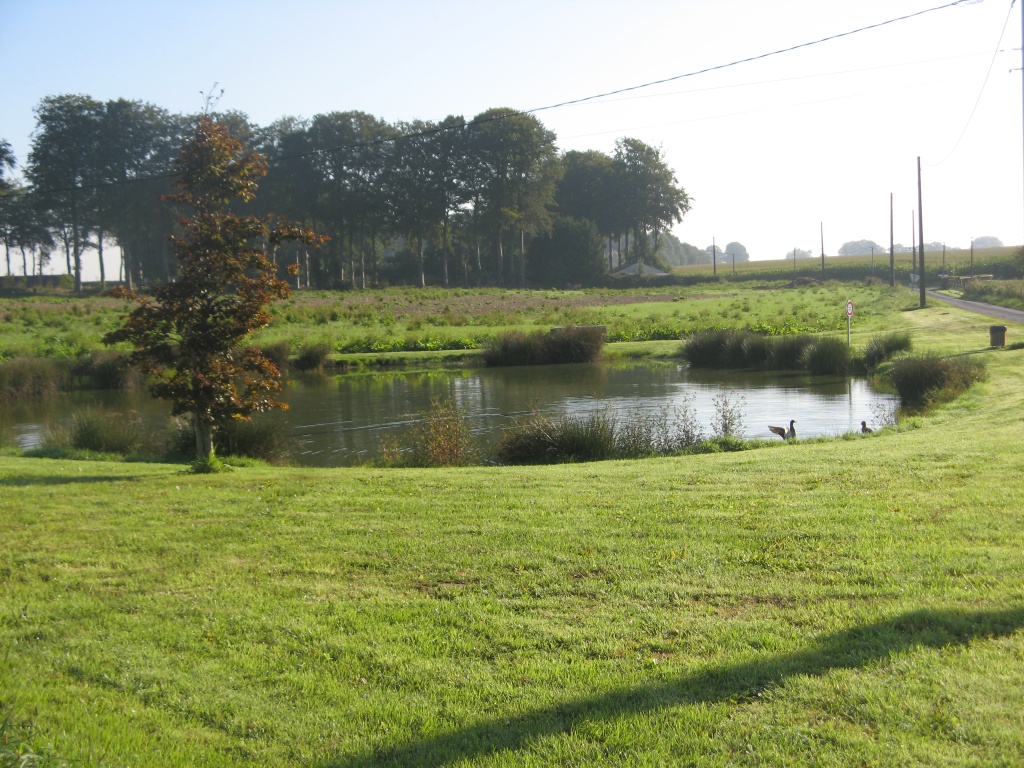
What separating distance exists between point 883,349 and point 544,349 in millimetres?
14885

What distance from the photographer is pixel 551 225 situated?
314ft

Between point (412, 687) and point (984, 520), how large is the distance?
5297mm

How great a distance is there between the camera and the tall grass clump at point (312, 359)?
134 feet

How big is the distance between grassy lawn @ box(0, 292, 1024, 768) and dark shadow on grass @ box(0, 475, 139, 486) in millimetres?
1283

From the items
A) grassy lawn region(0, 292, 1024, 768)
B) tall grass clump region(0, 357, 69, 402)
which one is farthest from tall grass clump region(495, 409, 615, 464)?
tall grass clump region(0, 357, 69, 402)

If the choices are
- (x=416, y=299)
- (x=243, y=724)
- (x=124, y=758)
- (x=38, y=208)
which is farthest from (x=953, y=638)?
(x=38, y=208)

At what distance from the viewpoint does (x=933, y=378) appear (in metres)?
23.2

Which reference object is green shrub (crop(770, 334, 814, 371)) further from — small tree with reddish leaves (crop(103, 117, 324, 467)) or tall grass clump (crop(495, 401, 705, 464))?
small tree with reddish leaves (crop(103, 117, 324, 467))

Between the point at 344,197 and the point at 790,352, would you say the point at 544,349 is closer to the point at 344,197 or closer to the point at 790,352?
the point at 790,352

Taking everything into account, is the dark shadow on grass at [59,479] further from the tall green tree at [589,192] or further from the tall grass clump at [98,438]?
the tall green tree at [589,192]

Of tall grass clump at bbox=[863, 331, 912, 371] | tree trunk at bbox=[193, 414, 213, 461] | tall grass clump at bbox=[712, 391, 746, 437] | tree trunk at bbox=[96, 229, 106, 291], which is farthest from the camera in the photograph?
tree trunk at bbox=[96, 229, 106, 291]

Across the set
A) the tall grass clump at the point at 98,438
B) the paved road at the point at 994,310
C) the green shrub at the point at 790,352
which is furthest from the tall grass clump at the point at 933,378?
the paved road at the point at 994,310

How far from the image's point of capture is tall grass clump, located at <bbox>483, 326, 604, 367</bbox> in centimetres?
4181

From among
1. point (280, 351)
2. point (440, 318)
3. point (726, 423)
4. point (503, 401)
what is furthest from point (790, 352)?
point (440, 318)
